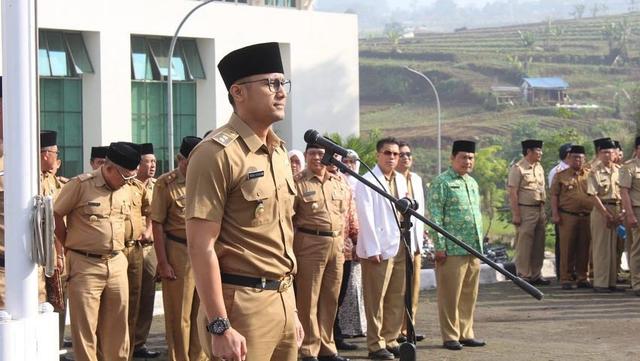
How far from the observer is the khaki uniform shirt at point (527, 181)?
17484mm

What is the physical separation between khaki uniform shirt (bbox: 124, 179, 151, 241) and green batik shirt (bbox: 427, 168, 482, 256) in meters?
2.74

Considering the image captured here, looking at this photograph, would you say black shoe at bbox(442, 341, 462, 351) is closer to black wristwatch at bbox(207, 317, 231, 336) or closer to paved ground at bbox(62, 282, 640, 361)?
paved ground at bbox(62, 282, 640, 361)

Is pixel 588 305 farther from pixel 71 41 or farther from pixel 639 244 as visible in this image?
pixel 71 41

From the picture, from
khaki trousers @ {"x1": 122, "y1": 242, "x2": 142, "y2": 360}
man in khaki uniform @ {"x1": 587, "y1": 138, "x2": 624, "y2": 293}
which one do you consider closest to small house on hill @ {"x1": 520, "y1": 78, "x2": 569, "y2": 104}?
man in khaki uniform @ {"x1": 587, "y1": 138, "x2": 624, "y2": 293}

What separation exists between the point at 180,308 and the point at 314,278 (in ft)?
4.06

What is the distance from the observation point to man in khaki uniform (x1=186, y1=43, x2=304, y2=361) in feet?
17.5

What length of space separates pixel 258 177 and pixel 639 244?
458 inches

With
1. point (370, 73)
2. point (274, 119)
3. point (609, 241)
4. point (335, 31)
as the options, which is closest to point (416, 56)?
point (370, 73)

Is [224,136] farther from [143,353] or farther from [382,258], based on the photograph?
[143,353]

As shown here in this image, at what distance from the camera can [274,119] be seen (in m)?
5.61

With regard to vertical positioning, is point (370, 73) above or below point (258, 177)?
above

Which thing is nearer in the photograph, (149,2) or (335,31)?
(149,2)

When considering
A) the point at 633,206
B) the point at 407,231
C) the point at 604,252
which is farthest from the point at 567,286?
the point at 407,231

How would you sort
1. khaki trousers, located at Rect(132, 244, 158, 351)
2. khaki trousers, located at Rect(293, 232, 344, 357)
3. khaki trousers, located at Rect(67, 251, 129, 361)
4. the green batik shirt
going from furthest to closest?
the green batik shirt → khaki trousers, located at Rect(132, 244, 158, 351) → khaki trousers, located at Rect(293, 232, 344, 357) → khaki trousers, located at Rect(67, 251, 129, 361)
